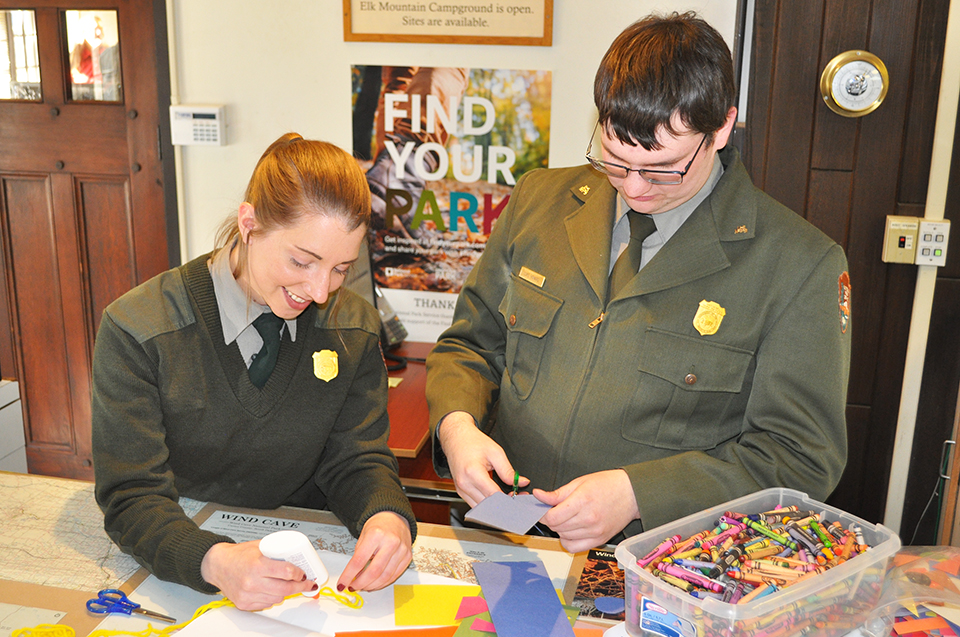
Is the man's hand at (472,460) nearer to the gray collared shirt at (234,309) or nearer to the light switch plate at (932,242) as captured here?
the gray collared shirt at (234,309)

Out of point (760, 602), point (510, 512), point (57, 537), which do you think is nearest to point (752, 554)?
point (760, 602)

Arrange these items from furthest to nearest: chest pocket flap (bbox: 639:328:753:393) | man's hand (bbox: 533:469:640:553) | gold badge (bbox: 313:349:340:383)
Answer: gold badge (bbox: 313:349:340:383)
chest pocket flap (bbox: 639:328:753:393)
man's hand (bbox: 533:469:640:553)

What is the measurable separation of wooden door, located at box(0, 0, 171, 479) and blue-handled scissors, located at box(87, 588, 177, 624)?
7.16 ft

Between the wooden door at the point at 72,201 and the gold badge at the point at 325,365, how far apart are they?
1.90 m

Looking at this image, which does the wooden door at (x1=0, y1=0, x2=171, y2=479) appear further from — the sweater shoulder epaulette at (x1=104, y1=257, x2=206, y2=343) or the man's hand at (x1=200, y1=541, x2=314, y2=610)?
the man's hand at (x1=200, y1=541, x2=314, y2=610)

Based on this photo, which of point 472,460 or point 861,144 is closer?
point 472,460

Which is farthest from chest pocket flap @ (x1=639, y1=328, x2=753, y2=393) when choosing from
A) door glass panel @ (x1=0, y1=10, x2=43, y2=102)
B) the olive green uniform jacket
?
door glass panel @ (x1=0, y1=10, x2=43, y2=102)

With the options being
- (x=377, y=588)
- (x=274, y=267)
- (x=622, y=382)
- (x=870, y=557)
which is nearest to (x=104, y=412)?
(x=274, y=267)

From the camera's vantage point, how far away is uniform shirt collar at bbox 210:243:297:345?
1420 millimetres

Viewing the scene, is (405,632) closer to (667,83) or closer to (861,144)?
(667,83)

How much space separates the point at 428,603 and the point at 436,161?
1.93 meters

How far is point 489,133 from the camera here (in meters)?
2.82

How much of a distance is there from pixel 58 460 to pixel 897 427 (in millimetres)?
3276

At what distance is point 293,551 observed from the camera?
3.86ft
